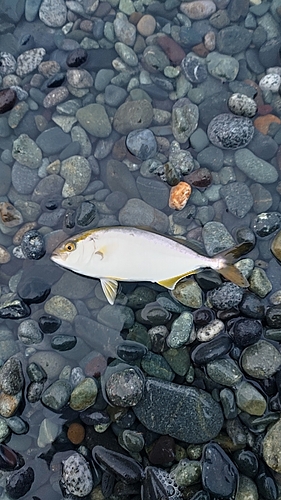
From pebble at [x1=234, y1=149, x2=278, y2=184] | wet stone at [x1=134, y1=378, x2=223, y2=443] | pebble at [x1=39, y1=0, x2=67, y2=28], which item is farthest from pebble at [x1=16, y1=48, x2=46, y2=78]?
wet stone at [x1=134, y1=378, x2=223, y2=443]

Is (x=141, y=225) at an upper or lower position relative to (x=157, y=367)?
upper

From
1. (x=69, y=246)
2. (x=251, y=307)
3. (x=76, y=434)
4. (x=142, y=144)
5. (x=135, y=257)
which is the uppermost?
(x=142, y=144)

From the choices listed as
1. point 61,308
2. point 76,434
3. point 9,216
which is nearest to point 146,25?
point 9,216

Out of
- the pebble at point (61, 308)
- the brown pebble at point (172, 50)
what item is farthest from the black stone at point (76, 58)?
the pebble at point (61, 308)

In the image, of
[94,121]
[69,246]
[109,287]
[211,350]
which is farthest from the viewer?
[94,121]

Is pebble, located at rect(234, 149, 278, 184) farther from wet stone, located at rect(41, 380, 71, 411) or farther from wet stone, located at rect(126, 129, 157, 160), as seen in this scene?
wet stone, located at rect(41, 380, 71, 411)

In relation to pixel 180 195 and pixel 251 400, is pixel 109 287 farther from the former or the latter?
pixel 251 400
